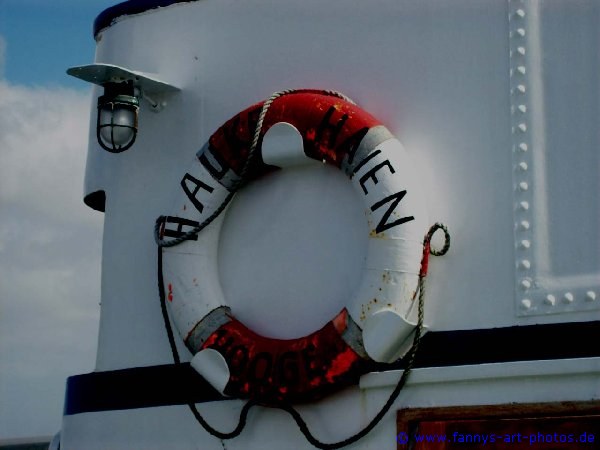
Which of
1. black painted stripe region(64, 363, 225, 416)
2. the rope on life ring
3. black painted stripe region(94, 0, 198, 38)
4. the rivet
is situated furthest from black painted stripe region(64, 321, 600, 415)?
black painted stripe region(94, 0, 198, 38)

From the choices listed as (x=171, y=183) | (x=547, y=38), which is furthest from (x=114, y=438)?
(x=547, y=38)

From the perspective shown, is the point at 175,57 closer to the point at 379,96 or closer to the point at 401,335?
the point at 379,96

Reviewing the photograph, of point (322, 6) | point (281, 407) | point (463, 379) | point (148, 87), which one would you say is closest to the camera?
point (463, 379)

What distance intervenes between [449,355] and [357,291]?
44 cm

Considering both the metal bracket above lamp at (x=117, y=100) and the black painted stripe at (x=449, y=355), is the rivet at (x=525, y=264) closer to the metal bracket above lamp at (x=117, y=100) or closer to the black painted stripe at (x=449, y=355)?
the black painted stripe at (x=449, y=355)

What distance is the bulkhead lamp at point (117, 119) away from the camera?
5230mm

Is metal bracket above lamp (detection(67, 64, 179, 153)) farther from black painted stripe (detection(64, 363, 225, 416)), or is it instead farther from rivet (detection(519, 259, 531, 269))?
rivet (detection(519, 259, 531, 269))

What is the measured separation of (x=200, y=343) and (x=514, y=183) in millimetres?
1477

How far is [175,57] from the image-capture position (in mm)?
5496

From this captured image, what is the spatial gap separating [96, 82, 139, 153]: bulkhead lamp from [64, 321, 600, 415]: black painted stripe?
1.04m

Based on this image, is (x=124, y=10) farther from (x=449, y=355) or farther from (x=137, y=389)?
(x=449, y=355)

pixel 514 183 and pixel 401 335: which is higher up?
pixel 514 183

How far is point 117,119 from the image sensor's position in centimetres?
523

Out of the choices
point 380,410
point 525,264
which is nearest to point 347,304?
point 380,410
